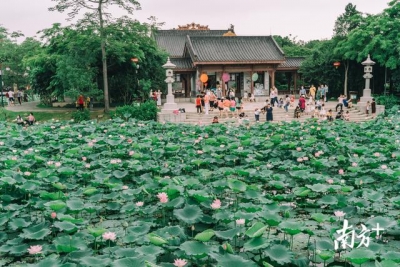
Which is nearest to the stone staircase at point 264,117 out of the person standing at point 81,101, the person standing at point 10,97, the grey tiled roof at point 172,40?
the person standing at point 81,101

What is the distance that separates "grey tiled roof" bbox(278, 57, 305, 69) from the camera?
85.7ft

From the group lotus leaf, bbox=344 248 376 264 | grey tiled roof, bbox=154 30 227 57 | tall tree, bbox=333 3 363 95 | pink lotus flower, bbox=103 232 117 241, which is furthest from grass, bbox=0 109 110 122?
lotus leaf, bbox=344 248 376 264

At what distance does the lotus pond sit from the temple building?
1580cm

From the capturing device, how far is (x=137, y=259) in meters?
2.57

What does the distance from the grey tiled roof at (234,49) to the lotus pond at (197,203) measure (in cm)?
1593

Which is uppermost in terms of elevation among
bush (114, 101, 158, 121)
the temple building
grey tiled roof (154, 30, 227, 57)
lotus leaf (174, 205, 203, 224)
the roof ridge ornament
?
the roof ridge ornament

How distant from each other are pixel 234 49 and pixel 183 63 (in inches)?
127

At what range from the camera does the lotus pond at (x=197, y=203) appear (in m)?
2.87

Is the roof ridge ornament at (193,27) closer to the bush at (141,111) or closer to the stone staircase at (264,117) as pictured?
the stone staircase at (264,117)

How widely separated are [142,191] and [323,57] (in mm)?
20631

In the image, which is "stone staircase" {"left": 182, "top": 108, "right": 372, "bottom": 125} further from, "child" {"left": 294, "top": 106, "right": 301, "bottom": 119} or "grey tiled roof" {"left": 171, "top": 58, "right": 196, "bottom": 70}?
"grey tiled roof" {"left": 171, "top": 58, "right": 196, "bottom": 70}

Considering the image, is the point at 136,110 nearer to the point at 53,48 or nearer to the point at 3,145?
the point at 53,48

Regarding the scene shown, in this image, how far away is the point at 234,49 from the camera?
24016 millimetres

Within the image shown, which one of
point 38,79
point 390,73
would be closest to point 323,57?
point 390,73
